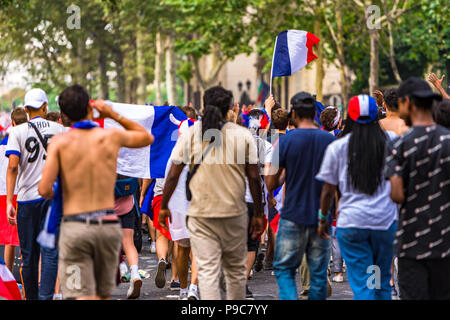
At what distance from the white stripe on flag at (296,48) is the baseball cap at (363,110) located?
4.56 m

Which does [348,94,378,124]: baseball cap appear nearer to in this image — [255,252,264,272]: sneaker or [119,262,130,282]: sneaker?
[119,262,130,282]: sneaker

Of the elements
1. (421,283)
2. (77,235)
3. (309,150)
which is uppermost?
(309,150)

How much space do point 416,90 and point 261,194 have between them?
1527 mm

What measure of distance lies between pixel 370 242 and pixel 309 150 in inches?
32.4

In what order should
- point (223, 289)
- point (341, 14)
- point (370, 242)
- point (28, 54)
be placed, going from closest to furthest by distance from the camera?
point (370, 242) < point (223, 289) < point (341, 14) < point (28, 54)

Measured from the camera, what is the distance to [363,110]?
611 centimetres

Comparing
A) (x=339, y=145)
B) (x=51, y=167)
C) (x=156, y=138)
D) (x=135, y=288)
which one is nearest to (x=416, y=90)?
(x=339, y=145)

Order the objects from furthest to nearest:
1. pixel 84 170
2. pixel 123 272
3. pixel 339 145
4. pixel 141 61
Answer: pixel 141 61, pixel 123 272, pixel 339 145, pixel 84 170

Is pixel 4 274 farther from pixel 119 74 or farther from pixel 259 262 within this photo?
pixel 119 74

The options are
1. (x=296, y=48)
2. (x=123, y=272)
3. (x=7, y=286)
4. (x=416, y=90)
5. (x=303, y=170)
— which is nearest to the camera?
(x=416, y=90)

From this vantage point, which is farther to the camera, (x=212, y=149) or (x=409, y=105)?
(x=212, y=149)

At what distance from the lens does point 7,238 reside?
920cm
